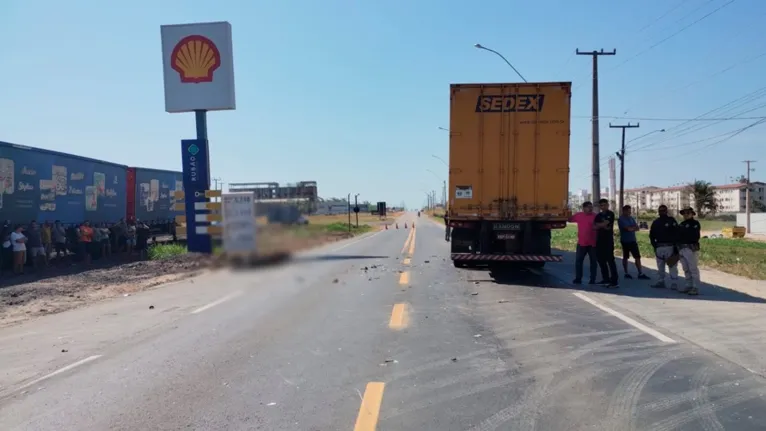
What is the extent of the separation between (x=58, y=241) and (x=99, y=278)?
4.30 meters

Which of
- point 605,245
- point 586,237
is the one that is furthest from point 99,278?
point 605,245

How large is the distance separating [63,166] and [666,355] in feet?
63.4

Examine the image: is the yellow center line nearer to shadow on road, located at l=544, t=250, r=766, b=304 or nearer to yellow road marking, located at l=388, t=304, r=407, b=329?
yellow road marking, located at l=388, t=304, r=407, b=329

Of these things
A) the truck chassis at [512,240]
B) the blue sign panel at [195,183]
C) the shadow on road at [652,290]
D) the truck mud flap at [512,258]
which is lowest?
the shadow on road at [652,290]

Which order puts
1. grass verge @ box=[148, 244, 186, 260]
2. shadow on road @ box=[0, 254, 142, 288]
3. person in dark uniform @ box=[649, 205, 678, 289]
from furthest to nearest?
grass verge @ box=[148, 244, 186, 260] < shadow on road @ box=[0, 254, 142, 288] < person in dark uniform @ box=[649, 205, 678, 289]

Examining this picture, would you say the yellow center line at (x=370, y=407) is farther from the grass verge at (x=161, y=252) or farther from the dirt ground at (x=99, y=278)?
the grass verge at (x=161, y=252)

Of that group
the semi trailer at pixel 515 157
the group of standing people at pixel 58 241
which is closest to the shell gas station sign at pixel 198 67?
the semi trailer at pixel 515 157

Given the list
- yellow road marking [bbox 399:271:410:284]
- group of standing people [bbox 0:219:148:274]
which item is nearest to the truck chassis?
yellow road marking [bbox 399:271:410:284]

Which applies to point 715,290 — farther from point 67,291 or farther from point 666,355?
point 67,291

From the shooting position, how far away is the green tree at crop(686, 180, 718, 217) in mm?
105500

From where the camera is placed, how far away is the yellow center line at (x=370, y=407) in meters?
4.92

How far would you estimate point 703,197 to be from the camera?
345 ft

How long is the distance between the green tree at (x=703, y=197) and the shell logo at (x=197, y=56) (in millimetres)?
108805

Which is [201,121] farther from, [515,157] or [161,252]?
[161,252]
